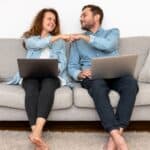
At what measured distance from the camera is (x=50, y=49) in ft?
9.31

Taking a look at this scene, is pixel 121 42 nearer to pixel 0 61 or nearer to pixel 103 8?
pixel 103 8

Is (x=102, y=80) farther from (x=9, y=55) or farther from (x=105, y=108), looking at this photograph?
(x=9, y=55)

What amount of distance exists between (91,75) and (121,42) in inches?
28.3

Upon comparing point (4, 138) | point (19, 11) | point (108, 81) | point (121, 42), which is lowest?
point (4, 138)

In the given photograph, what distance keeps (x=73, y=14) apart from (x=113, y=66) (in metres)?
1.02

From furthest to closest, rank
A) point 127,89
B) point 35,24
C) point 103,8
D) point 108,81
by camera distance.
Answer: point 103,8
point 35,24
point 108,81
point 127,89

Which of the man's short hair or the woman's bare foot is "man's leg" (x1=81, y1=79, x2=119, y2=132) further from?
the man's short hair

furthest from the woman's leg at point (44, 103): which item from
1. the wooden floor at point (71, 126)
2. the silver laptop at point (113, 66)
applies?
the wooden floor at point (71, 126)

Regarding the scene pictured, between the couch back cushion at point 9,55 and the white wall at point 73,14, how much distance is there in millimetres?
213

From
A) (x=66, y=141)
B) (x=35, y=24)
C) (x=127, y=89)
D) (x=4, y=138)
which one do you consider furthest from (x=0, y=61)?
(x=127, y=89)

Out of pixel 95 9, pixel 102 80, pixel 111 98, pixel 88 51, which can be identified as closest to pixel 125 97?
pixel 111 98

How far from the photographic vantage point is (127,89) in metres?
2.36

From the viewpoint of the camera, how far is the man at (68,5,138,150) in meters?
2.20

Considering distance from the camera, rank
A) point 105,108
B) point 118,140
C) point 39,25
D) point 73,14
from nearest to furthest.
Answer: point 118,140, point 105,108, point 39,25, point 73,14
